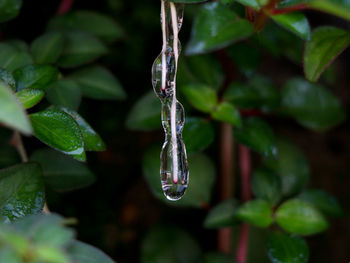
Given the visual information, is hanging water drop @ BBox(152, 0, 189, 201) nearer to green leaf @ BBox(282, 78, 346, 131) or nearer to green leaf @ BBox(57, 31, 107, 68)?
green leaf @ BBox(57, 31, 107, 68)

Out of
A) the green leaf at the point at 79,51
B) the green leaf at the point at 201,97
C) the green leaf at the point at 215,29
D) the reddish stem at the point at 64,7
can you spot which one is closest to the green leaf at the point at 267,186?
the green leaf at the point at 201,97

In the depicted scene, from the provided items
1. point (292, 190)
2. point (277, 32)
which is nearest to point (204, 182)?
point (292, 190)

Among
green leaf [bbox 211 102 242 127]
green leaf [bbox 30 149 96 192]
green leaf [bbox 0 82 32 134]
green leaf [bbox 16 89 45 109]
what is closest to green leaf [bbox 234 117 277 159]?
green leaf [bbox 211 102 242 127]

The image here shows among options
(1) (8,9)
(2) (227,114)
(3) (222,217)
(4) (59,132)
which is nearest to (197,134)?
(2) (227,114)

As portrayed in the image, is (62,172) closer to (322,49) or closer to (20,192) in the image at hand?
(20,192)

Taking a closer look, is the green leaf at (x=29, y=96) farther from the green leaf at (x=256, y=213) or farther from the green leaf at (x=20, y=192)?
the green leaf at (x=256, y=213)

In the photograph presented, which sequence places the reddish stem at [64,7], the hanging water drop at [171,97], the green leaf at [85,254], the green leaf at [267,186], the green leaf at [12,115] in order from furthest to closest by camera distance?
1. the reddish stem at [64,7]
2. the green leaf at [267,186]
3. the hanging water drop at [171,97]
4. the green leaf at [85,254]
5. the green leaf at [12,115]
